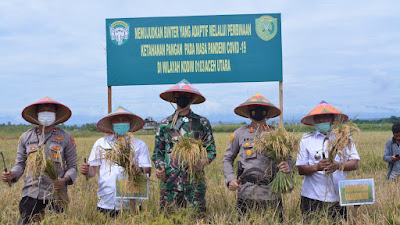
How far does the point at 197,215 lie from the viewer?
4547mm

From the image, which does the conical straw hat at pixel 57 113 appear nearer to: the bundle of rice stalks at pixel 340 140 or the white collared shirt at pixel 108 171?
the white collared shirt at pixel 108 171

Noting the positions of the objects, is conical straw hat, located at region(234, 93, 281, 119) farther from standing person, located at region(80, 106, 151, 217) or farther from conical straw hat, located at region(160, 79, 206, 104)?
standing person, located at region(80, 106, 151, 217)

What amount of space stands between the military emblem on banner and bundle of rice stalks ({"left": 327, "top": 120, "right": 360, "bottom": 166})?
621 centimetres

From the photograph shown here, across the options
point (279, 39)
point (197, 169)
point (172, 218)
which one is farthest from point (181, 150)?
point (279, 39)

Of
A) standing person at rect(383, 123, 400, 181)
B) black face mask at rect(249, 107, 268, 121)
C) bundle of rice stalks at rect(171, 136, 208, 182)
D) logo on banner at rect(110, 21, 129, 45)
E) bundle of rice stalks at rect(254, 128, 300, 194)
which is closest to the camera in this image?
bundle of rice stalks at rect(171, 136, 208, 182)

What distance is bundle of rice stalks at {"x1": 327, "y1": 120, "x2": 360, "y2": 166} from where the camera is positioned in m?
4.32

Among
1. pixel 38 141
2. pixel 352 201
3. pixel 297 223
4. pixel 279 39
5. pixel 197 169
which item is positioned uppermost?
pixel 279 39

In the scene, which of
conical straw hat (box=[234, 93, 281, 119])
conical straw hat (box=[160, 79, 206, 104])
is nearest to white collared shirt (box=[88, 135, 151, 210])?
conical straw hat (box=[160, 79, 206, 104])

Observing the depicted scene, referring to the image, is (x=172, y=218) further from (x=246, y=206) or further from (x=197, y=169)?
(x=246, y=206)

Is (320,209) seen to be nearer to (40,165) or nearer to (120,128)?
(120,128)

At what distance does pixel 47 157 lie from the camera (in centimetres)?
438

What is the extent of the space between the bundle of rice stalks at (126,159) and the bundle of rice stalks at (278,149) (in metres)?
1.45

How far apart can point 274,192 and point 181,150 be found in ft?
4.08

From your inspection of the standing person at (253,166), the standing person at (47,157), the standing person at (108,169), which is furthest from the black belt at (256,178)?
the standing person at (47,157)
